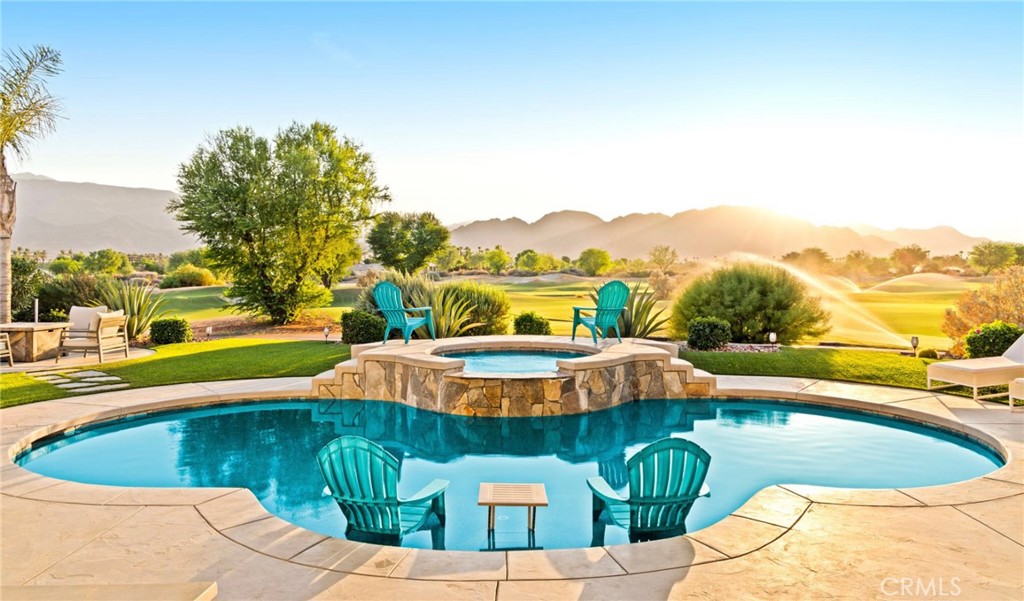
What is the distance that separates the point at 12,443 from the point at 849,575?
21.7 feet

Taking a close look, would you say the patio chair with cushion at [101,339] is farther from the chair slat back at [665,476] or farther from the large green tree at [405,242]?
the large green tree at [405,242]

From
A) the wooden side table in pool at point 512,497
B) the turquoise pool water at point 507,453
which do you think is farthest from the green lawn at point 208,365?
the wooden side table in pool at point 512,497

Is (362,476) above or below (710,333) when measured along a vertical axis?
below

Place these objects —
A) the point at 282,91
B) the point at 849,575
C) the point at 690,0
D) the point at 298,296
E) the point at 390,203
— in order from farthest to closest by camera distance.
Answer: the point at 390,203
the point at 298,296
the point at 282,91
the point at 690,0
the point at 849,575

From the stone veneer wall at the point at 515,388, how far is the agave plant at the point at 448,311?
3.43 m

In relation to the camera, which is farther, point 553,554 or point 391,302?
point 391,302

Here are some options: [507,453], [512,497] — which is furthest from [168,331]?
[512,497]

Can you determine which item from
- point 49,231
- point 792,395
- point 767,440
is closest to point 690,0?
point 792,395

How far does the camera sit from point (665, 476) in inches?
134

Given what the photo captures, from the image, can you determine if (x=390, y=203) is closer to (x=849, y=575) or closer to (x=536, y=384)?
(x=536, y=384)

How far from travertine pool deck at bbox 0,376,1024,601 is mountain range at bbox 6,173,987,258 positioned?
87.8 metres

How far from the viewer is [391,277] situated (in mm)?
13023

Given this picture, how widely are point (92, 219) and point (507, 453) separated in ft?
447

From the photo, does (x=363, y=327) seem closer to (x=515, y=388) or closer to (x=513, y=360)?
(x=513, y=360)
